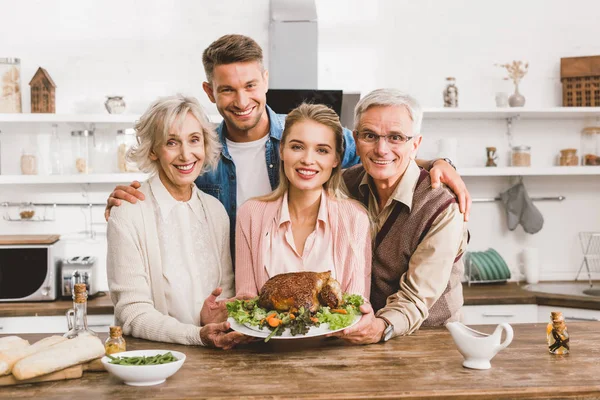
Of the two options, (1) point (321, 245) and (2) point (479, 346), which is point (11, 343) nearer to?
(1) point (321, 245)

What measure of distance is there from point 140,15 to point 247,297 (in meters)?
3.22

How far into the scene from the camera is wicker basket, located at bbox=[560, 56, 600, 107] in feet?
15.7

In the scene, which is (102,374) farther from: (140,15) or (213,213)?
(140,15)

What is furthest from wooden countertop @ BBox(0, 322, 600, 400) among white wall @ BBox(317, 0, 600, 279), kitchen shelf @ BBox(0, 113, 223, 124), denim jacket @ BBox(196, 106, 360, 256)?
white wall @ BBox(317, 0, 600, 279)

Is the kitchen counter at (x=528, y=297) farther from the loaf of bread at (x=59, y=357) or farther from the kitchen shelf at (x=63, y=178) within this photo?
the loaf of bread at (x=59, y=357)

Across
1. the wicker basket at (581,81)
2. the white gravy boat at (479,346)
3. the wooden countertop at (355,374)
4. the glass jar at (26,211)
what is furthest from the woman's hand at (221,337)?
the wicker basket at (581,81)

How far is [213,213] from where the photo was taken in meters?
2.52

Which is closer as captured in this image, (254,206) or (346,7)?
(254,206)

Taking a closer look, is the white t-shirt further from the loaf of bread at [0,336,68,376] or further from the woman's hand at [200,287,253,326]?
the loaf of bread at [0,336,68,376]

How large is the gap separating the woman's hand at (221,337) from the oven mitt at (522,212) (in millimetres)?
3305

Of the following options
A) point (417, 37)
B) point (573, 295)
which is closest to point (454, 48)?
point (417, 37)

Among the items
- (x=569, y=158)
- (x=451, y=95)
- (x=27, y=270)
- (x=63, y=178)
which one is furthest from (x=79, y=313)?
(x=569, y=158)

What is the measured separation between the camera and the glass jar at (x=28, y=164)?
14.9 ft

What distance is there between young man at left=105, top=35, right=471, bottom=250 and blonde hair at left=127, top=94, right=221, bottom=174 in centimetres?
12
